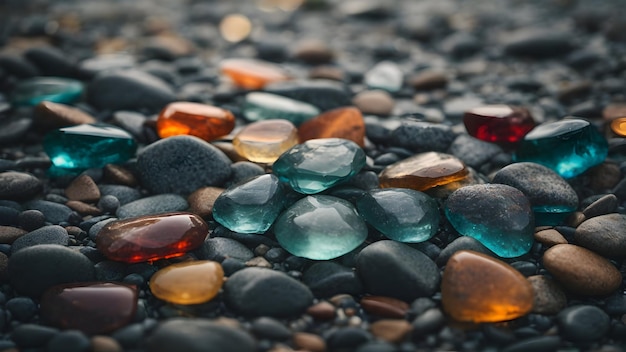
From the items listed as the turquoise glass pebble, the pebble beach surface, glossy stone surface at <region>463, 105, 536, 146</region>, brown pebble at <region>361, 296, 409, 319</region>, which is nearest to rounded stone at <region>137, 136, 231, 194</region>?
the pebble beach surface

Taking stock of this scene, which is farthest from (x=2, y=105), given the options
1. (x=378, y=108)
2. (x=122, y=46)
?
(x=378, y=108)

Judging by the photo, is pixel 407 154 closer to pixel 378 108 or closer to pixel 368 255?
pixel 378 108

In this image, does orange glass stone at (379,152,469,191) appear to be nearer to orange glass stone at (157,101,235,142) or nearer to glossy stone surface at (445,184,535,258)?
glossy stone surface at (445,184,535,258)

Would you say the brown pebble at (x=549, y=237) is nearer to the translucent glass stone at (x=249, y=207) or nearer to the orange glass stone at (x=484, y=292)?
the orange glass stone at (x=484, y=292)

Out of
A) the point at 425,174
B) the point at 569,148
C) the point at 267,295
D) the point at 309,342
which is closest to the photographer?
the point at 309,342

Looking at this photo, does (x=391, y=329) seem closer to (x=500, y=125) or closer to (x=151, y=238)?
(x=151, y=238)

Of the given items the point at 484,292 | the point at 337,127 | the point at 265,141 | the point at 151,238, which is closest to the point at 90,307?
the point at 151,238

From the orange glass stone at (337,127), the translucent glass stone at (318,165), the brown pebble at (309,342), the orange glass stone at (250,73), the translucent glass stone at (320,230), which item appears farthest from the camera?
the orange glass stone at (250,73)

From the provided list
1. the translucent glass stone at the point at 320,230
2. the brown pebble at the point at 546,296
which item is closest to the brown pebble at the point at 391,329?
the translucent glass stone at the point at 320,230
